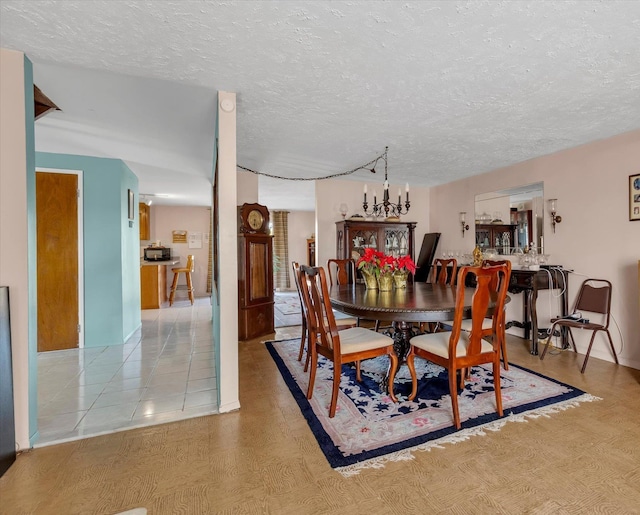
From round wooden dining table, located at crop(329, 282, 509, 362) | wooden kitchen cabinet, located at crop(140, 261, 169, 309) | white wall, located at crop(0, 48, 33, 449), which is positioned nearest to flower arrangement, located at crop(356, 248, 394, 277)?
round wooden dining table, located at crop(329, 282, 509, 362)

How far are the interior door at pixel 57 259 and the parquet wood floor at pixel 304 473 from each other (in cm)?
222

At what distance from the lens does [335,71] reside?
1.92 meters

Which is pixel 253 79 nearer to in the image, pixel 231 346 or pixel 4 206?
pixel 4 206

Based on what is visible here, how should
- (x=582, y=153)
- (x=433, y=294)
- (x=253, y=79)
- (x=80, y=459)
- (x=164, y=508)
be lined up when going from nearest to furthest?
(x=164, y=508) < (x=80, y=459) < (x=253, y=79) < (x=433, y=294) < (x=582, y=153)

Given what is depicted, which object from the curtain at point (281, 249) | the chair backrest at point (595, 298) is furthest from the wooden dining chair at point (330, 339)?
the curtain at point (281, 249)

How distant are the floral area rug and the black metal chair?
706mm

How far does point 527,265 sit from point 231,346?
3429 millimetres

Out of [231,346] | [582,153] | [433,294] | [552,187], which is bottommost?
[231,346]

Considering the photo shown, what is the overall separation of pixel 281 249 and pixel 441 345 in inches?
269

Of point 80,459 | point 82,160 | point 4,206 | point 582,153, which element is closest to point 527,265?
point 582,153

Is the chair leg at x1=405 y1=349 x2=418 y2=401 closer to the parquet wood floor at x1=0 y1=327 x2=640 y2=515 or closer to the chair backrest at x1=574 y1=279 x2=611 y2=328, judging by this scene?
the parquet wood floor at x1=0 y1=327 x2=640 y2=515

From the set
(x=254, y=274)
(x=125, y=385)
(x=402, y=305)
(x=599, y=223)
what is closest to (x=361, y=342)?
(x=402, y=305)

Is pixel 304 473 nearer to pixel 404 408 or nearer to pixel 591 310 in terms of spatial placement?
pixel 404 408

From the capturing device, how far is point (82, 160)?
3590 millimetres
